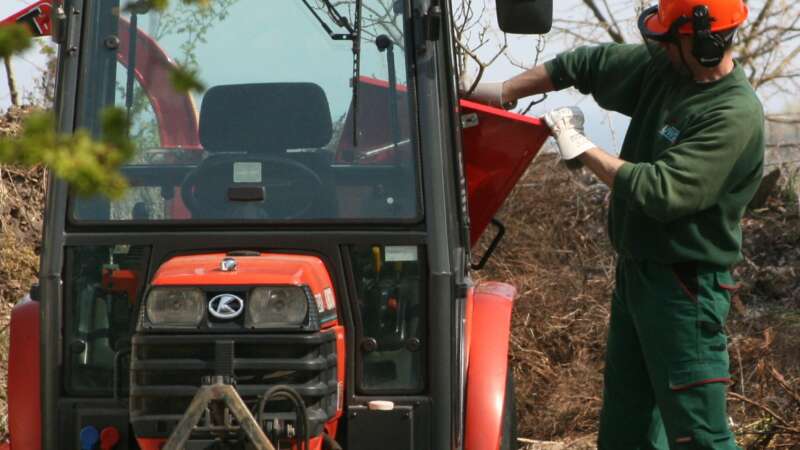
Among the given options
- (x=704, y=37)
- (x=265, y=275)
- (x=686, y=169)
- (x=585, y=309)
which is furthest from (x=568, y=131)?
(x=585, y=309)

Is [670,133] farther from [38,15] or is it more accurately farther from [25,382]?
[38,15]

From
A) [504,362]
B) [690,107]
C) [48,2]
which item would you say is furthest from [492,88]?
[48,2]

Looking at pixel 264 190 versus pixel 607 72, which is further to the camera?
pixel 607 72

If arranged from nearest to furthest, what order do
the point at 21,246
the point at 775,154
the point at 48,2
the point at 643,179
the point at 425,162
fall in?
the point at 425,162 < the point at 643,179 < the point at 48,2 < the point at 21,246 < the point at 775,154

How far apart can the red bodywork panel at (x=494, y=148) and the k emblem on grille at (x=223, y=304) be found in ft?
4.42

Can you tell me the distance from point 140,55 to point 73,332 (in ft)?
3.05

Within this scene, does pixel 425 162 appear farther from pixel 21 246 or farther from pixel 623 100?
pixel 21 246

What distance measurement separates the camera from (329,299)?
409 centimetres

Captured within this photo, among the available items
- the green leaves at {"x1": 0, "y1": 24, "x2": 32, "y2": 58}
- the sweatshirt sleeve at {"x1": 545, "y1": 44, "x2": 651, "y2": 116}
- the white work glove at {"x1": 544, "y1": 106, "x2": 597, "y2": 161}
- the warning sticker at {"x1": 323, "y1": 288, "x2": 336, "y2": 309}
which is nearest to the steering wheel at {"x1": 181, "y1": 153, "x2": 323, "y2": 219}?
the warning sticker at {"x1": 323, "y1": 288, "x2": 336, "y2": 309}

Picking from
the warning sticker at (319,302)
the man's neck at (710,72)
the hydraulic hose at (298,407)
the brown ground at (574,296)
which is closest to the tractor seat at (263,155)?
the warning sticker at (319,302)

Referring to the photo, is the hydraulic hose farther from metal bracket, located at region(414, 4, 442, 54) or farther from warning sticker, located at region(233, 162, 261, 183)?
metal bracket, located at region(414, 4, 442, 54)

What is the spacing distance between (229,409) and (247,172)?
0.85 metres

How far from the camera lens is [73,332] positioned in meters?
4.21

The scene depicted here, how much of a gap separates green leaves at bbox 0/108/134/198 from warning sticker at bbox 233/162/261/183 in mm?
1649
